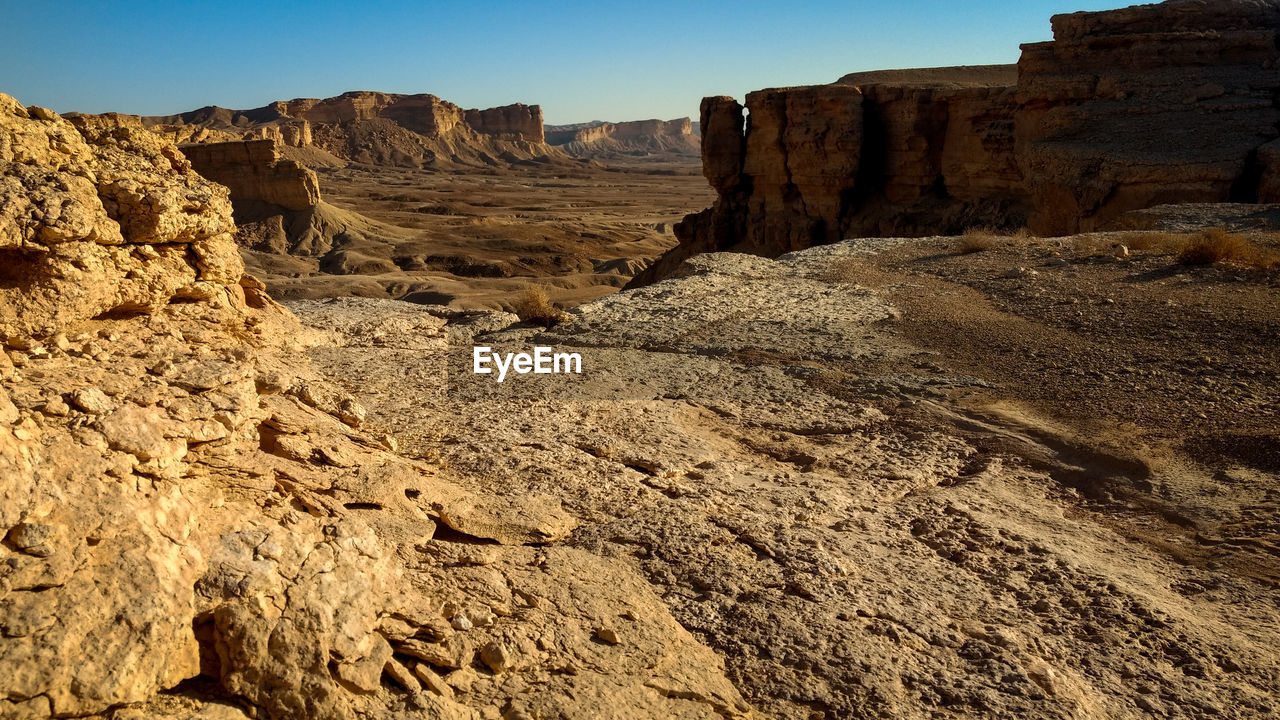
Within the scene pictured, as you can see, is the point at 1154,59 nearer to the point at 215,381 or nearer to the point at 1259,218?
the point at 1259,218

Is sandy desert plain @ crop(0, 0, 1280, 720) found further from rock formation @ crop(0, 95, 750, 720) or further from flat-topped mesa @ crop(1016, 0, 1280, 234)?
flat-topped mesa @ crop(1016, 0, 1280, 234)

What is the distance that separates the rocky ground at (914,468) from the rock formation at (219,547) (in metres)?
0.40

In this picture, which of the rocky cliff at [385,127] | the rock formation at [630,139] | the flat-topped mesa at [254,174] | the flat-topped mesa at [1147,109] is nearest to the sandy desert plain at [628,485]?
the flat-topped mesa at [1147,109]

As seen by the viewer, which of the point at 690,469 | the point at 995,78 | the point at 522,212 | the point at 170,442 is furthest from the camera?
the point at 522,212

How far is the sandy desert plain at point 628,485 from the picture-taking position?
2.31 meters

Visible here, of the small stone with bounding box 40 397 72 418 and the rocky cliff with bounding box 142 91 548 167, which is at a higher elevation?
the rocky cliff with bounding box 142 91 548 167

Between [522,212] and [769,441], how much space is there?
1744 inches

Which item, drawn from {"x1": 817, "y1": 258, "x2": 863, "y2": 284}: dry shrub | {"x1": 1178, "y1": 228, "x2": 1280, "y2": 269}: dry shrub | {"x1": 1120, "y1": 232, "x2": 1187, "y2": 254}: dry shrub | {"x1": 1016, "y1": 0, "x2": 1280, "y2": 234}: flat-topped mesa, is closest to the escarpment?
{"x1": 1016, "y1": 0, "x2": 1280, "y2": 234}: flat-topped mesa

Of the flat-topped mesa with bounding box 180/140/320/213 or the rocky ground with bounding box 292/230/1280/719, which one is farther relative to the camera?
the flat-topped mesa with bounding box 180/140/320/213

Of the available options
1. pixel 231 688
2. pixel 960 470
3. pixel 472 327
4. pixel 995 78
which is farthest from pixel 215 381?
pixel 995 78

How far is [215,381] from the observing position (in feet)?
10.9

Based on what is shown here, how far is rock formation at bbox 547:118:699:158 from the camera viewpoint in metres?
143

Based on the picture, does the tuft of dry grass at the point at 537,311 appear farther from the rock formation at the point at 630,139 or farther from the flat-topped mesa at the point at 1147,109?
the rock formation at the point at 630,139

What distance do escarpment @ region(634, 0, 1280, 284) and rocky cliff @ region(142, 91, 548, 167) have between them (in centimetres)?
5528
